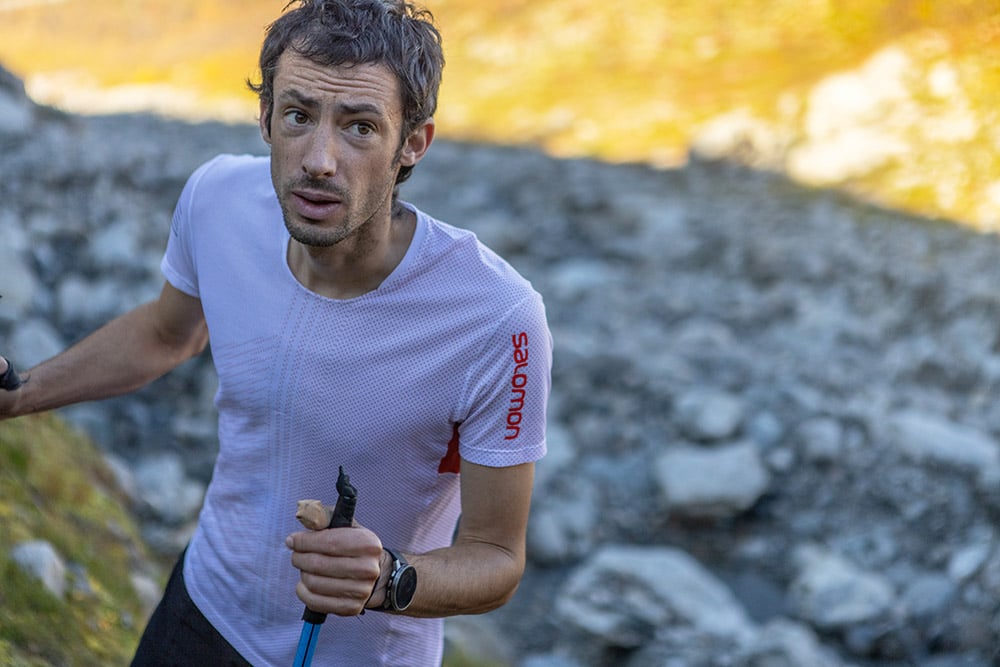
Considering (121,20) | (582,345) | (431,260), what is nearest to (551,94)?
(582,345)

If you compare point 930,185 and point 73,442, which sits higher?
point 930,185

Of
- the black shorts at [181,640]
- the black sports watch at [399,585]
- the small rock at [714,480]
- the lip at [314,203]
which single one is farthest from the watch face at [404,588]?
the small rock at [714,480]

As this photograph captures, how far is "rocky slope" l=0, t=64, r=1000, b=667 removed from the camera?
575 cm

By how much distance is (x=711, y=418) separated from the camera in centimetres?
745

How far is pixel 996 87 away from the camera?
12.0 meters

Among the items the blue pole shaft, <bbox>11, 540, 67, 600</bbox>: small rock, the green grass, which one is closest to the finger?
the blue pole shaft

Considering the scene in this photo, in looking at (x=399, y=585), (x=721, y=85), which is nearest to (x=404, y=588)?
(x=399, y=585)

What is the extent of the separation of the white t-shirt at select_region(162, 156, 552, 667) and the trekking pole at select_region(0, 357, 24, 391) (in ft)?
1.51

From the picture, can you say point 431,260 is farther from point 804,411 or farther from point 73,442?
point 804,411

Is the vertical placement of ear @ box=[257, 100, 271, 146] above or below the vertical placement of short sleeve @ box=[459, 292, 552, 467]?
above

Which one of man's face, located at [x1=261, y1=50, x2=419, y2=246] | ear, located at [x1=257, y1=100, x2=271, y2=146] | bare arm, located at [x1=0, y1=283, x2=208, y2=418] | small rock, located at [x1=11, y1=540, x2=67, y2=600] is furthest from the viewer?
small rock, located at [x1=11, y1=540, x2=67, y2=600]

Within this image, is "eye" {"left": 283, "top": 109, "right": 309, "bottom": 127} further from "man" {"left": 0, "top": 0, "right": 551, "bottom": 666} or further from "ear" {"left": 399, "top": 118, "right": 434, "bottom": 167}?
"ear" {"left": 399, "top": 118, "right": 434, "bottom": 167}

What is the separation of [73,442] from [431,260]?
3.11 metres

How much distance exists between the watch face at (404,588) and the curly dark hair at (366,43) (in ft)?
3.05
